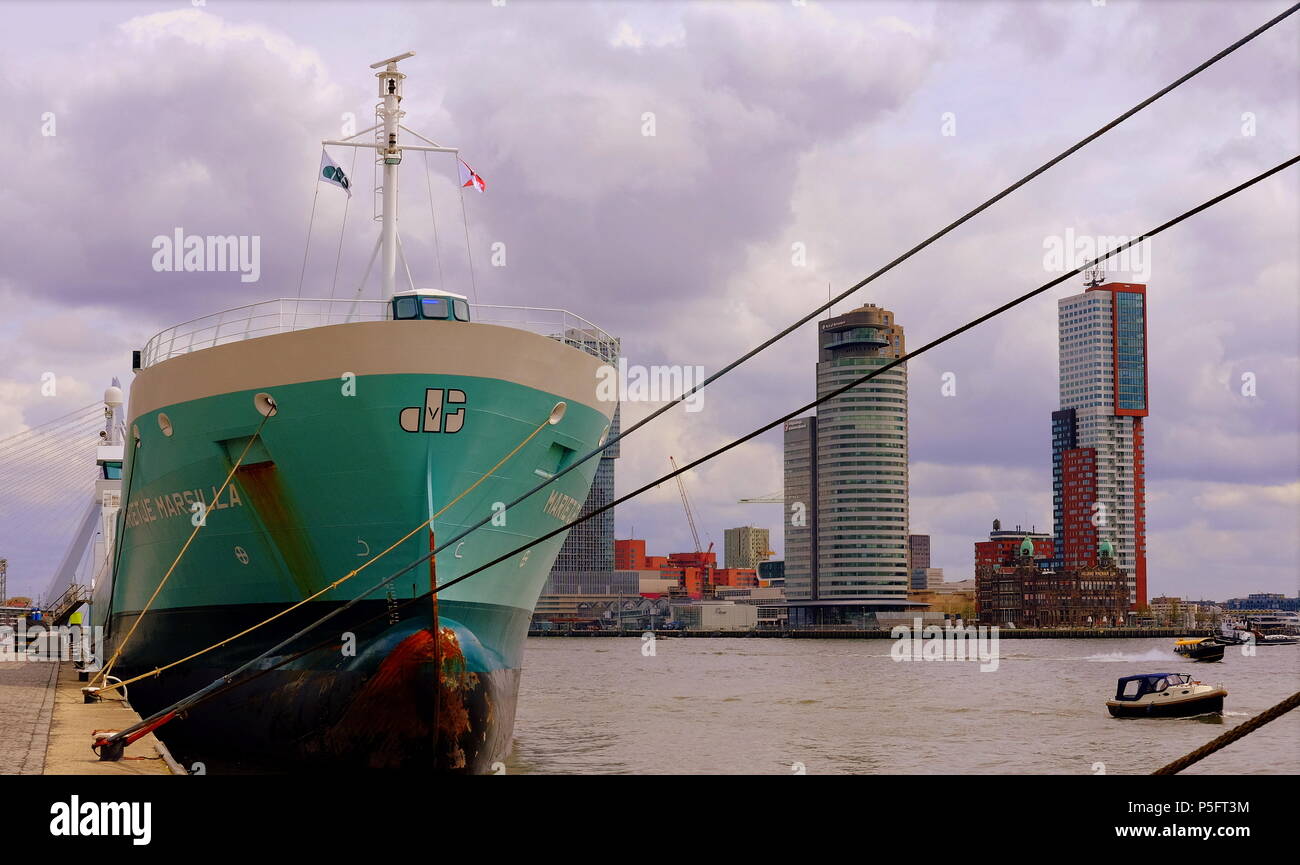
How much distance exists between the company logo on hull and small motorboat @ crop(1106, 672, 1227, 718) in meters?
34.3

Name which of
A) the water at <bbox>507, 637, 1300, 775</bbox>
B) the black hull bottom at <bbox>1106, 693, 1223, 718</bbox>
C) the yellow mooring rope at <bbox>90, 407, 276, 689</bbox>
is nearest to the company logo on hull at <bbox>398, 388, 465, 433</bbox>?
the yellow mooring rope at <bbox>90, 407, 276, 689</bbox>

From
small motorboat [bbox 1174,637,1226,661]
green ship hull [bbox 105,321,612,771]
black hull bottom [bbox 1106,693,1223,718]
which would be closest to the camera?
green ship hull [bbox 105,321,612,771]

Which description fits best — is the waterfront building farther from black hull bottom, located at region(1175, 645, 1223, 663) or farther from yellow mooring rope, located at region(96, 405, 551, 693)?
yellow mooring rope, located at region(96, 405, 551, 693)

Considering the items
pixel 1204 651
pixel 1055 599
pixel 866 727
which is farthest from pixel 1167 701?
pixel 1055 599

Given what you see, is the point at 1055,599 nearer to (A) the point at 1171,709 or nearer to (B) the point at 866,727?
(A) the point at 1171,709

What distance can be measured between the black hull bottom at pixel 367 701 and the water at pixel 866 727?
7.20 metres

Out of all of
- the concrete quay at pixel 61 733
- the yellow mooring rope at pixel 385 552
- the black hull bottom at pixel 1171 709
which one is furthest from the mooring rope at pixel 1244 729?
the black hull bottom at pixel 1171 709

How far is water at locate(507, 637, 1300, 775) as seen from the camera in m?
29.0

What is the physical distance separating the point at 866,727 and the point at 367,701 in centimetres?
2594

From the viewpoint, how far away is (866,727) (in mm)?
38750
